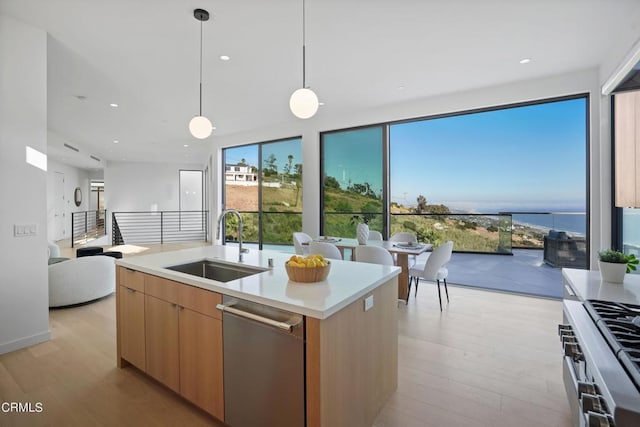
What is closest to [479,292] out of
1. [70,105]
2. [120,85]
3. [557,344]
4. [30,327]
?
[557,344]

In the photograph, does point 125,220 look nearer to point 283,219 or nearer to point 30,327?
point 283,219

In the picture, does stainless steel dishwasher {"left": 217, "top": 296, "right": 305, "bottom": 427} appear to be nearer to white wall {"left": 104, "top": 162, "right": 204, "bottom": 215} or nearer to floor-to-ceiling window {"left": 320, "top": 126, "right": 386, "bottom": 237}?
floor-to-ceiling window {"left": 320, "top": 126, "right": 386, "bottom": 237}

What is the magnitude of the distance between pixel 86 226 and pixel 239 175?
751 centimetres

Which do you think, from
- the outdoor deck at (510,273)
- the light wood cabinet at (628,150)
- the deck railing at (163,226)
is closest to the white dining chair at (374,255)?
the outdoor deck at (510,273)

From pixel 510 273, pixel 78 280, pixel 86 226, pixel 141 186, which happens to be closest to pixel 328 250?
pixel 78 280

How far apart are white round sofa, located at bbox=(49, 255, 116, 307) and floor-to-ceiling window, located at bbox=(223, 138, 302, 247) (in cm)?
349

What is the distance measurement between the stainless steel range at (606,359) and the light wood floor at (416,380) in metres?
0.94

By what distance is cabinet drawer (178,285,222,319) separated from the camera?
1699mm

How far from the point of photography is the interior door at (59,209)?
9.78 meters

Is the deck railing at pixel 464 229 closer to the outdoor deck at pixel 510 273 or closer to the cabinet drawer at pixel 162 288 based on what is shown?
the outdoor deck at pixel 510 273

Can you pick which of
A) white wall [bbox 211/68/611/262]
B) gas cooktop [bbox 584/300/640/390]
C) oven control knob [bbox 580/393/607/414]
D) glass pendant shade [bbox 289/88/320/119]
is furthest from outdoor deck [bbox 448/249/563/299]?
oven control knob [bbox 580/393/607/414]

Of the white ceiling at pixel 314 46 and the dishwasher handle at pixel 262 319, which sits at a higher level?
the white ceiling at pixel 314 46

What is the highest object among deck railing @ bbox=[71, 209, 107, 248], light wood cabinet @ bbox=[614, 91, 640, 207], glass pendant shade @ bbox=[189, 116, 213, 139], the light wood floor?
glass pendant shade @ bbox=[189, 116, 213, 139]

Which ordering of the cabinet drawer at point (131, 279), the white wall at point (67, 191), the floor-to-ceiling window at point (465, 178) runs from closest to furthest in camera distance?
the cabinet drawer at point (131, 279)
the floor-to-ceiling window at point (465, 178)
the white wall at point (67, 191)
